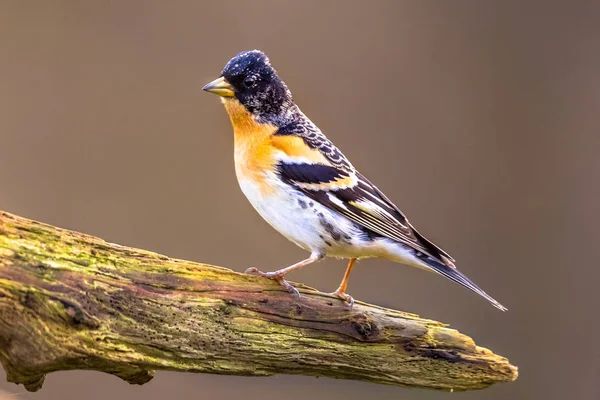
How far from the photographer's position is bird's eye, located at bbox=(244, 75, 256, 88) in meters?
2.48

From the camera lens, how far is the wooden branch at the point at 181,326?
1732 millimetres

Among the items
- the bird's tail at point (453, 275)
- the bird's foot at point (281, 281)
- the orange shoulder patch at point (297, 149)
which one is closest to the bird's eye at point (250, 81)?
the orange shoulder patch at point (297, 149)

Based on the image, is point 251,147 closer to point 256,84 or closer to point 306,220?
point 256,84

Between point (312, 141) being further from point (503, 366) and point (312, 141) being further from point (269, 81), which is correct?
point (503, 366)

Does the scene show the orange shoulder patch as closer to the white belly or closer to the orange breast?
the orange breast

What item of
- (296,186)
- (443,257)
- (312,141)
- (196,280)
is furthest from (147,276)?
(443,257)

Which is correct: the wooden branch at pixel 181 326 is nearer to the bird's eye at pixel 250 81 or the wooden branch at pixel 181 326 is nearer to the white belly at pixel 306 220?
the white belly at pixel 306 220

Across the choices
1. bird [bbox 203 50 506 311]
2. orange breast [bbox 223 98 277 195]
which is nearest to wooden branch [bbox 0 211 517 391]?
bird [bbox 203 50 506 311]

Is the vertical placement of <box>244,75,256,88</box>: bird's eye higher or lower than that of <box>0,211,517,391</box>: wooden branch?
higher

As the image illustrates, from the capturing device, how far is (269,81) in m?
2.53

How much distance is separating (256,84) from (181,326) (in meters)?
0.99

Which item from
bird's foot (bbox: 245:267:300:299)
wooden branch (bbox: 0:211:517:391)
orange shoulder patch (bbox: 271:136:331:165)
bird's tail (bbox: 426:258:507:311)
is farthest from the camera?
orange shoulder patch (bbox: 271:136:331:165)

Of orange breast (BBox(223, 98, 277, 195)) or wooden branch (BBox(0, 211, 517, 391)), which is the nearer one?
wooden branch (BBox(0, 211, 517, 391))

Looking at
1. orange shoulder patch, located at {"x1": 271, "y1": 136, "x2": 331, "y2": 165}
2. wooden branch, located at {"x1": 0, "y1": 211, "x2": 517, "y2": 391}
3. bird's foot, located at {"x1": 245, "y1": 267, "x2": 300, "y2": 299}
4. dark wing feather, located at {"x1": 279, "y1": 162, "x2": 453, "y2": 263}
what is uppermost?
orange shoulder patch, located at {"x1": 271, "y1": 136, "x2": 331, "y2": 165}
